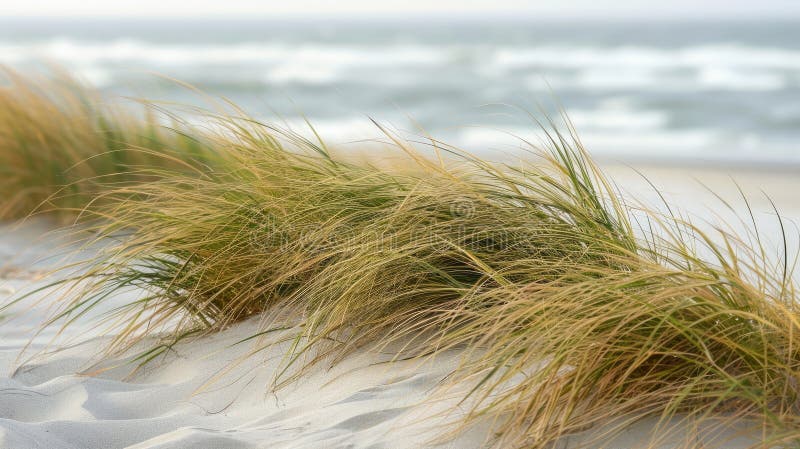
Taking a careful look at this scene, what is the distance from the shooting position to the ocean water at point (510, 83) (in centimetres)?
1144

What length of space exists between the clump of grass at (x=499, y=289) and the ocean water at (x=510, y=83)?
1768 millimetres

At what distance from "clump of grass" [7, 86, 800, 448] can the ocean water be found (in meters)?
1.77

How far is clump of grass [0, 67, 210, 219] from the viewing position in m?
4.02

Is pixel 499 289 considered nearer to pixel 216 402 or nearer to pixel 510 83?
pixel 216 402

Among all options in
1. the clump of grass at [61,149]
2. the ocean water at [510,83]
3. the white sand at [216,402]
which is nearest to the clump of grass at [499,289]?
the white sand at [216,402]

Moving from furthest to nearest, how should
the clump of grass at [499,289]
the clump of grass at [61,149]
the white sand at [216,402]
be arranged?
the clump of grass at [61,149], the white sand at [216,402], the clump of grass at [499,289]

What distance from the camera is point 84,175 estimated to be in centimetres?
404

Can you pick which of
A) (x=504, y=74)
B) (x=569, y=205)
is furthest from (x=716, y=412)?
(x=504, y=74)

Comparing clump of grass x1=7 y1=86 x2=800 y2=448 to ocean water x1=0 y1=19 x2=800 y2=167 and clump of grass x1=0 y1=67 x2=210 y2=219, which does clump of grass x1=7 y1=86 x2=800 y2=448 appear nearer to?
clump of grass x1=0 y1=67 x2=210 y2=219

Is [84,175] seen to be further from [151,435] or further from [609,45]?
[609,45]

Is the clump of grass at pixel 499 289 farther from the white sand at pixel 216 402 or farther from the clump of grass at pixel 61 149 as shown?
the clump of grass at pixel 61 149

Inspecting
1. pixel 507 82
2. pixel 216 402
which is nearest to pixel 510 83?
pixel 507 82

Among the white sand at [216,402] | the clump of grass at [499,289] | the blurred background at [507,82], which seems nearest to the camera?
the clump of grass at [499,289]

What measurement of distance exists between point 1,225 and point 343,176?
2456mm
